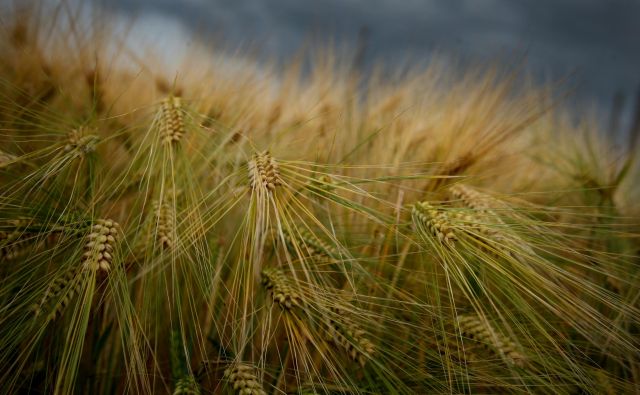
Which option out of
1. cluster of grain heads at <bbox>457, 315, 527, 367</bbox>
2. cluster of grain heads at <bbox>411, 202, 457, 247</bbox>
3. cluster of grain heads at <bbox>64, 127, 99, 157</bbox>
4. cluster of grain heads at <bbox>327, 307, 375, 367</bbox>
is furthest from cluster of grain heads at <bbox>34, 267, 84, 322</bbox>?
cluster of grain heads at <bbox>457, 315, 527, 367</bbox>

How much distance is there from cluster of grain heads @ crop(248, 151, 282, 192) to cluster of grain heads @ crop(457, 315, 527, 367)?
0.48 metres

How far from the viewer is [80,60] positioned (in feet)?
4.86

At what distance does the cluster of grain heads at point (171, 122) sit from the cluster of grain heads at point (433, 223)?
1.76 ft

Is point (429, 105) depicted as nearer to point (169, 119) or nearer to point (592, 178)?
point (592, 178)

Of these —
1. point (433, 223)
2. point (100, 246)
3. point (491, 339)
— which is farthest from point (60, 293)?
point (491, 339)

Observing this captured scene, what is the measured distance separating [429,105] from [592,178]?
70 centimetres

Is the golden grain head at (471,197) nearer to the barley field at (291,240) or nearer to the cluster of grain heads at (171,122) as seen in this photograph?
the barley field at (291,240)

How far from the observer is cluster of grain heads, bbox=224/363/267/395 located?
789 millimetres

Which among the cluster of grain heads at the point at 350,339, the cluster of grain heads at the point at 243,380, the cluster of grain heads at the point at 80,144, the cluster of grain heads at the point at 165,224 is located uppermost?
the cluster of grain heads at the point at 80,144

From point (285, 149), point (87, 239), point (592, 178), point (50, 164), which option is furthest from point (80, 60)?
point (592, 178)

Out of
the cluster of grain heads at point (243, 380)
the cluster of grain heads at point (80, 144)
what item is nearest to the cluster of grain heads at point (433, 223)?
the cluster of grain heads at point (243, 380)

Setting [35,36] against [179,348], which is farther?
[35,36]

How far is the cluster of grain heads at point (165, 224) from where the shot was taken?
880 mm

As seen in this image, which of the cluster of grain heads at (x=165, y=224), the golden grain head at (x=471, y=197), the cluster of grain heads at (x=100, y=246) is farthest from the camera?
the golden grain head at (x=471, y=197)
